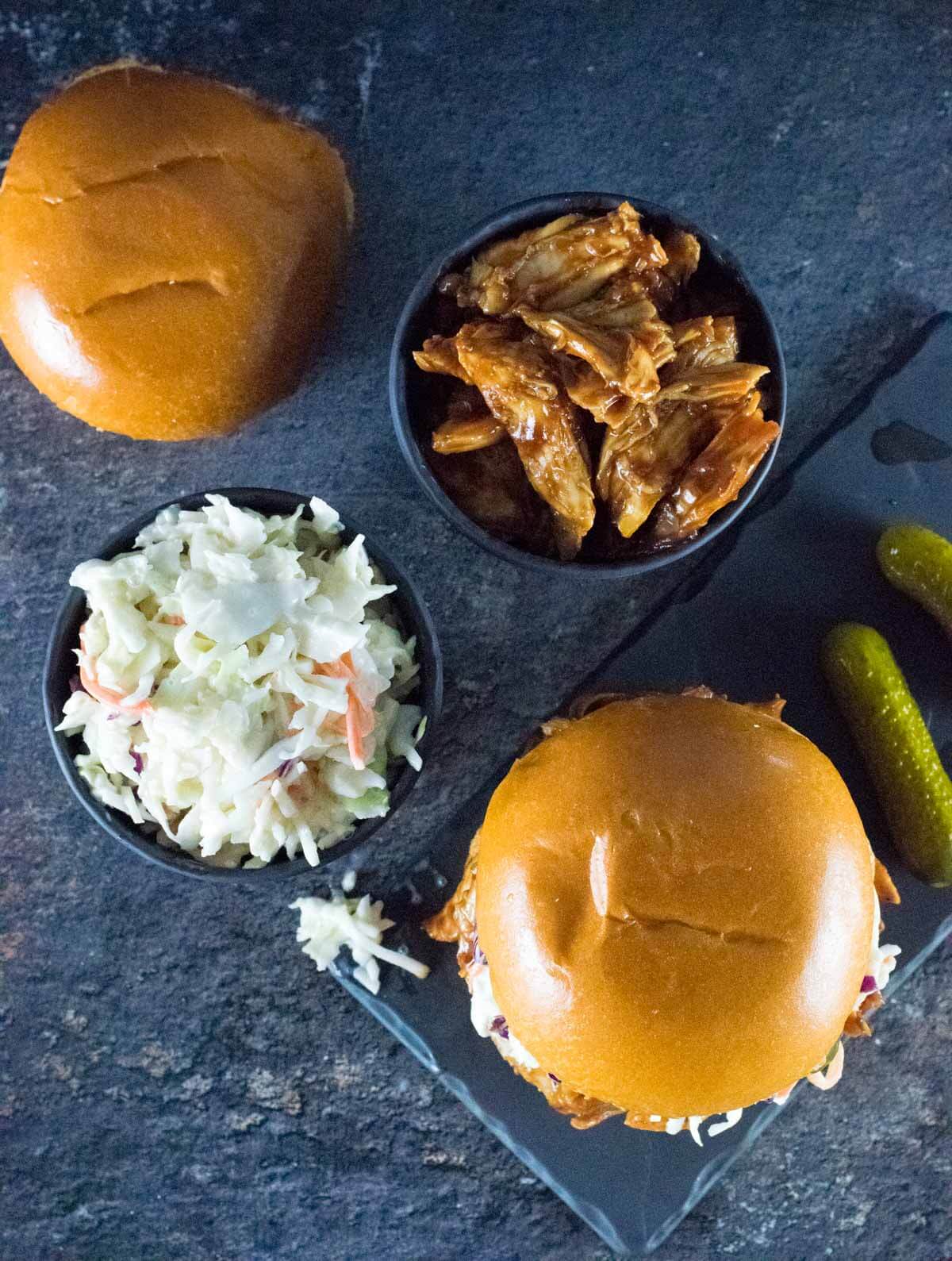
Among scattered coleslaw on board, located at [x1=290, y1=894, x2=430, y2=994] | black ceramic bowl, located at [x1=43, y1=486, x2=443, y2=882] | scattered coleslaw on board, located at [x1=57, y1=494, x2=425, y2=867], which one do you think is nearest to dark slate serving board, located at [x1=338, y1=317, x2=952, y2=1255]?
scattered coleslaw on board, located at [x1=290, y1=894, x2=430, y2=994]

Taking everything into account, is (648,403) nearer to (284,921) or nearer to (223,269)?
(223,269)

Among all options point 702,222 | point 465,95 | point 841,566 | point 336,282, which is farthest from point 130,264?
point 841,566

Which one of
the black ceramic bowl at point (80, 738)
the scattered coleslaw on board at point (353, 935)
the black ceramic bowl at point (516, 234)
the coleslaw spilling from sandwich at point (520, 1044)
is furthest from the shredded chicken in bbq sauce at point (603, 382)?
the scattered coleslaw on board at point (353, 935)

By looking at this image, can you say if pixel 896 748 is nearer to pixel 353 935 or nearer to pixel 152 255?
pixel 353 935

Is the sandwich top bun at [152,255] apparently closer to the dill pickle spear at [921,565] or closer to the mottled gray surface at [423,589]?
the mottled gray surface at [423,589]

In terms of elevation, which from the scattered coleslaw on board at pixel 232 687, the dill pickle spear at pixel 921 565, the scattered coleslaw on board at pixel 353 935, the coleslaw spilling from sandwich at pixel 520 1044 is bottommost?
the scattered coleslaw on board at pixel 353 935

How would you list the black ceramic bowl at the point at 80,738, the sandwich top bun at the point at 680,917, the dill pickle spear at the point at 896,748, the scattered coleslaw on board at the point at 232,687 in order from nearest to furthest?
the sandwich top bun at the point at 680,917 < the scattered coleslaw on board at the point at 232,687 < the black ceramic bowl at the point at 80,738 < the dill pickle spear at the point at 896,748

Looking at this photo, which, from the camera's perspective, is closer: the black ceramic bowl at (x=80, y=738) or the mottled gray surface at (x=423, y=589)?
the black ceramic bowl at (x=80, y=738)
